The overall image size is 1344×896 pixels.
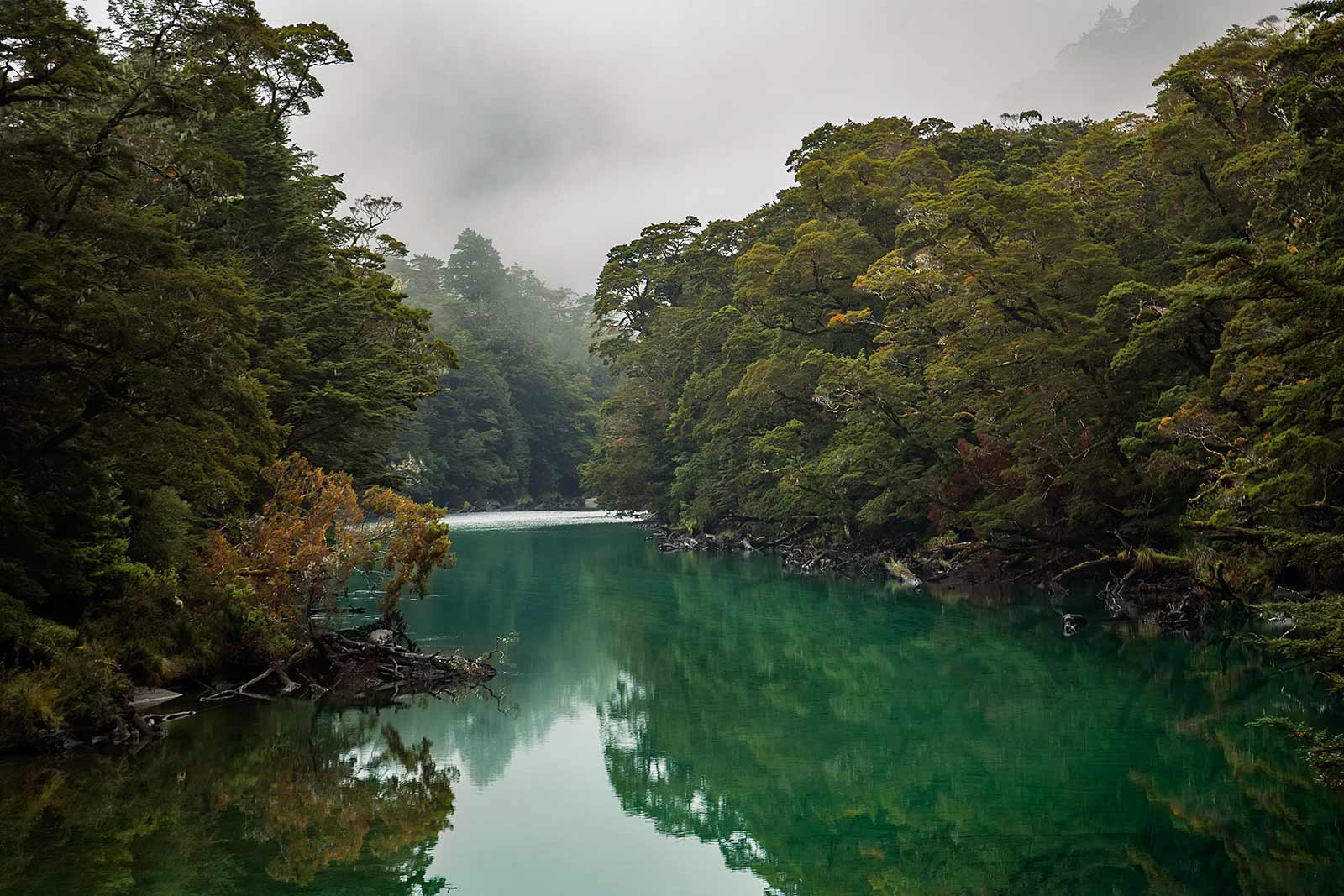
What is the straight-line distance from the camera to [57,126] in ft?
39.4

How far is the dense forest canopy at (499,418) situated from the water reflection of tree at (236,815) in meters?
51.3

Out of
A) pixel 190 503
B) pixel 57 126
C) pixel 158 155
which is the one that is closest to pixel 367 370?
pixel 190 503

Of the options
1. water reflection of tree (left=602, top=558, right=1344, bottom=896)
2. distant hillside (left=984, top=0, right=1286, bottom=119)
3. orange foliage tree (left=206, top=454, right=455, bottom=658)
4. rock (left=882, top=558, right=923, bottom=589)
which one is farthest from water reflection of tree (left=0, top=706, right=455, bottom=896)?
distant hillside (left=984, top=0, right=1286, bottom=119)

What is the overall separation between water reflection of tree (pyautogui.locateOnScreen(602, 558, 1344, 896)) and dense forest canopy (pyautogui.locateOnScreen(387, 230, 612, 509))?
4900 centimetres

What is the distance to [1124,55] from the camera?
425 ft

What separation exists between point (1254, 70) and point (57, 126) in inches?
813

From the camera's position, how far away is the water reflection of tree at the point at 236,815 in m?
8.85

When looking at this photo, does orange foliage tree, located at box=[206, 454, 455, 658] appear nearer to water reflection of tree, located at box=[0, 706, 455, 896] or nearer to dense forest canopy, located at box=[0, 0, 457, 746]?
dense forest canopy, located at box=[0, 0, 457, 746]

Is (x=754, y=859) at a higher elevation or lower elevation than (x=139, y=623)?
lower

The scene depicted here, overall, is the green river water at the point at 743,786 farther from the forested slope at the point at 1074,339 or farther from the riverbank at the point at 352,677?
the forested slope at the point at 1074,339

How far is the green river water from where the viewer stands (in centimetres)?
902

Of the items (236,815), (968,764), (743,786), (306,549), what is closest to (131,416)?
(306,549)

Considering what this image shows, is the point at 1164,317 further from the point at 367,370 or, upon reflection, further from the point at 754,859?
the point at 367,370

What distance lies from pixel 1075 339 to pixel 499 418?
60460 mm
